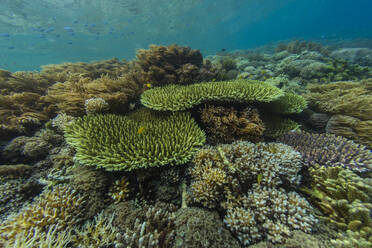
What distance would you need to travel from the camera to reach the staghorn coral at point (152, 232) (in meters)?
1.92

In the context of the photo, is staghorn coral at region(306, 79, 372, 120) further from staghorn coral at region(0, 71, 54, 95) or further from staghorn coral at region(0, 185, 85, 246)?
staghorn coral at region(0, 71, 54, 95)

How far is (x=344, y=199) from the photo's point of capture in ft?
7.00

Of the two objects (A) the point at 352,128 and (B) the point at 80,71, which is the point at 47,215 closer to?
(A) the point at 352,128

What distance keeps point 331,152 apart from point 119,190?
4.63 metres

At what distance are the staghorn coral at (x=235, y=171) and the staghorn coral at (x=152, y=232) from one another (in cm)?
61

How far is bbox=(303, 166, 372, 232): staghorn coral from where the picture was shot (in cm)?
193

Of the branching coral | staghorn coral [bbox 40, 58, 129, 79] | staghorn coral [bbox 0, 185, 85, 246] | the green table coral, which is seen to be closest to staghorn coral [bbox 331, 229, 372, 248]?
the green table coral

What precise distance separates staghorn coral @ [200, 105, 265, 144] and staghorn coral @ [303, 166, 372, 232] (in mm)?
1447

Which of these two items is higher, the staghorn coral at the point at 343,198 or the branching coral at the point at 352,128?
the branching coral at the point at 352,128

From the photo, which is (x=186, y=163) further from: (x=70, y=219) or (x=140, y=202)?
(x=70, y=219)

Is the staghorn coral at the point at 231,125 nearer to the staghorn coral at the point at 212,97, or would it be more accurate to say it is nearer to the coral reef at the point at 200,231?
the staghorn coral at the point at 212,97

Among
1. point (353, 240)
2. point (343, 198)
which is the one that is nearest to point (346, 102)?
point (343, 198)

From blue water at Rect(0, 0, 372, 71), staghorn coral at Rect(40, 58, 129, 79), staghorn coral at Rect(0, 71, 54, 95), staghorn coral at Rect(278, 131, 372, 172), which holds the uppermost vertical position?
blue water at Rect(0, 0, 372, 71)

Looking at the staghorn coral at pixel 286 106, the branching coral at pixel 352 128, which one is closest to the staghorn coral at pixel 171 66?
the staghorn coral at pixel 286 106
